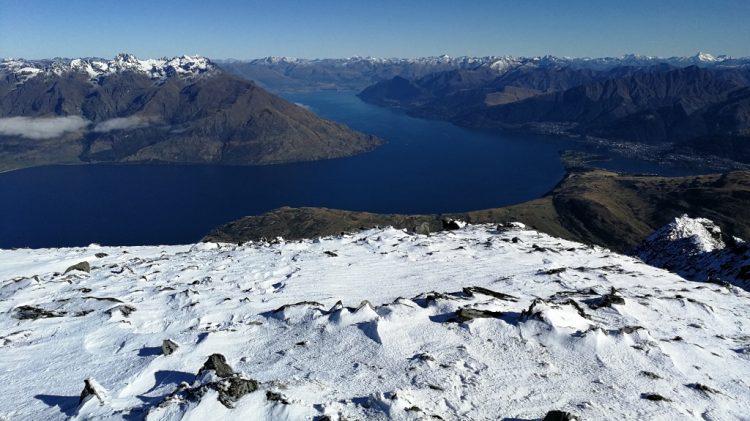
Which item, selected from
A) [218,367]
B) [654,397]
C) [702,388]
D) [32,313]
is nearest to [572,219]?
[702,388]

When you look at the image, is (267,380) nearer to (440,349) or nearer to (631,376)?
(440,349)

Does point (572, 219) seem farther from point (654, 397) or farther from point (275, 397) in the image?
point (275, 397)

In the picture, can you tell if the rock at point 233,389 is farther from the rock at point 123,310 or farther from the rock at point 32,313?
the rock at point 32,313

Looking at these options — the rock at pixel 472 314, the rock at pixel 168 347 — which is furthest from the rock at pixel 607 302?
the rock at pixel 168 347

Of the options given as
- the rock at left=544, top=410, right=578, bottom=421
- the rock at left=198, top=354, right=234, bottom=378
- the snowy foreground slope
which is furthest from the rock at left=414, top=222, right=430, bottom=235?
the rock at left=544, top=410, right=578, bottom=421

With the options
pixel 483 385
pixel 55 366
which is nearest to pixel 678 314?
pixel 483 385
